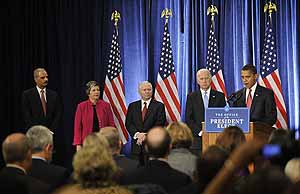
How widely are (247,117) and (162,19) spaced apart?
362 cm

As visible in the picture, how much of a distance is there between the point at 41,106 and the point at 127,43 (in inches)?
79.5

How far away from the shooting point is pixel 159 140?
4055mm

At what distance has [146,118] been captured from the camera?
332 inches

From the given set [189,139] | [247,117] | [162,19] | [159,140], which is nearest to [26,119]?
[162,19]

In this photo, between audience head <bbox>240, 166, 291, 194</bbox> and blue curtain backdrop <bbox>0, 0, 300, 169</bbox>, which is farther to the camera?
blue curtain backdrop <bbox>0, 0, 300, 169</bbox>

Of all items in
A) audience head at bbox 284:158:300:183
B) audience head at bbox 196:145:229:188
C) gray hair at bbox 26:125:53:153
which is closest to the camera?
audience head at bbox 196:145:229:188

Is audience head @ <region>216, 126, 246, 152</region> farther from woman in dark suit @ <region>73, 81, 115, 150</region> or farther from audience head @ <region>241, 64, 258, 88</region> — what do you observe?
woman in dark suit @ <region>73, 81, 115, 150</region>

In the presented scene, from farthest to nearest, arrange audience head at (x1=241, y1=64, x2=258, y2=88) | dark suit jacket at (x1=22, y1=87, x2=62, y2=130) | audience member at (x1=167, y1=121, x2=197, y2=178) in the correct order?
1. dark suit jacket at (x1=22, y1=87, x2=62, y2=130)
2. audience head at (x1=241, y1=64, x2=258, y2=88)
3. audience member at (x1=167, y1=121, x2=197, y2=178)

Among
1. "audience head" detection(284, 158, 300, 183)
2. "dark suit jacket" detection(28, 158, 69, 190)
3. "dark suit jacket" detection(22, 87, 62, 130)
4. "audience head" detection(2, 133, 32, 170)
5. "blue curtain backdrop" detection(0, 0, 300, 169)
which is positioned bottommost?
"dark suit jacket" detection(28, 158, 69, 190)

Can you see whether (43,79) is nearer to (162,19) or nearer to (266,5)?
(162,19)

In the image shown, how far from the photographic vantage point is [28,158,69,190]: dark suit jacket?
4.31 meters

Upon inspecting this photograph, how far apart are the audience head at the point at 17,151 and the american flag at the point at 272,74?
5.31 meters

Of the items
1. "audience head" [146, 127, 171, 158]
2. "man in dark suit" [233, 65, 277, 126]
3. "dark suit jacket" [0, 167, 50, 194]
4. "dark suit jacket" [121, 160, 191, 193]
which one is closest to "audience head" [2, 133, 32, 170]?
"dark suit jacket" [0, 167, 50, 194]

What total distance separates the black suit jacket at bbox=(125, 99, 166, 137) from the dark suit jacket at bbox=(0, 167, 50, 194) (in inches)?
181
